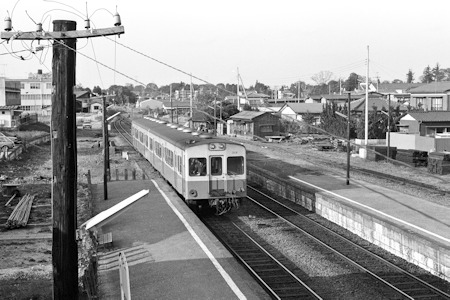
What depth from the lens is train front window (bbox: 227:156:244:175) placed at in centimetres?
1554

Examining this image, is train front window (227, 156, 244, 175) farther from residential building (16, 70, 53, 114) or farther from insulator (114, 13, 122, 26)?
residential building (16, 70, 53, 114)

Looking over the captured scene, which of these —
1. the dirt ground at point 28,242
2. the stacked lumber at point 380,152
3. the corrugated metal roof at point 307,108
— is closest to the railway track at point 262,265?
the dirt ground at point 28,242

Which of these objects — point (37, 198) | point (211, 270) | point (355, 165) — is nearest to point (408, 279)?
point (211, 270)

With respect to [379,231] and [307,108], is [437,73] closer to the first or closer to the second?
[307,108]

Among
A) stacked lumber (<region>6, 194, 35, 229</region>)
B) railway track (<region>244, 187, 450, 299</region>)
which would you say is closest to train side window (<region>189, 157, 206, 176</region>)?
railway track (<region>244, 187, 450, 299</region>)

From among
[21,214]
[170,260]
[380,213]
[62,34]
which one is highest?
[62,34]

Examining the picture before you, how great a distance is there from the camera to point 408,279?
10.6 m

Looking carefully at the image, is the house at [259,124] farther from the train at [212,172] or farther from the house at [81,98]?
the train at [212,172]

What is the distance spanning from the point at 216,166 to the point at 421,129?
24.0 meters

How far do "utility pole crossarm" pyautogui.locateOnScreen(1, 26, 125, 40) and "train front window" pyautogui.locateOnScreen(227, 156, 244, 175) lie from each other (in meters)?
8.88

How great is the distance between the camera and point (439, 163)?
2495 cm

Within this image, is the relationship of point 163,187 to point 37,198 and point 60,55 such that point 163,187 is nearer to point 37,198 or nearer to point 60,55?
point 37,198

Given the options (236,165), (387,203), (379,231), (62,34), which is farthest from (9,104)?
(62,34)

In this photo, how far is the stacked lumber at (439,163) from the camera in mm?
24922
